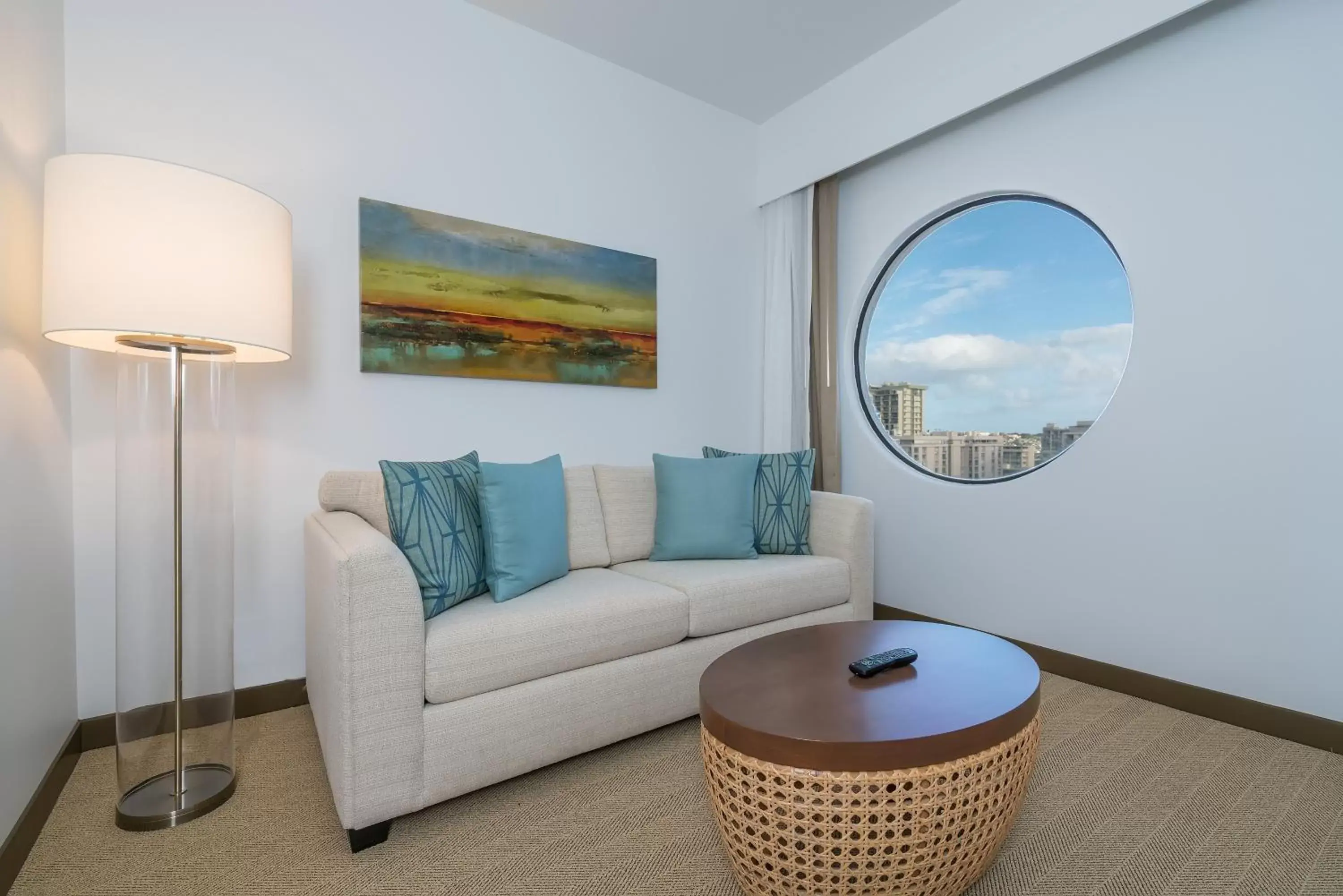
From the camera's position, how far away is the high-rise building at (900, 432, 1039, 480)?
302 cm


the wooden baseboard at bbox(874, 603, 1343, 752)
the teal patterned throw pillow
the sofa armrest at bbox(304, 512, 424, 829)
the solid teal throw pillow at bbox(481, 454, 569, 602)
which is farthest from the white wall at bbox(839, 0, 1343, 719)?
the sofa armrest at bbox(304, 512, 424, 829)

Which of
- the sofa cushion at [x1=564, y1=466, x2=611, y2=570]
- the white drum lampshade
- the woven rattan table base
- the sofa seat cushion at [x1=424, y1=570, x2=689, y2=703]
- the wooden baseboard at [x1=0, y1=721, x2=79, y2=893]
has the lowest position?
the wooden baseboard at [x1=0, y1=721, x2=79, y2=893]

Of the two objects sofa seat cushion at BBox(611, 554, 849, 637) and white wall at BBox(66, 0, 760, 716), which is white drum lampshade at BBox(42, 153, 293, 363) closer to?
white wall at BBox(66, 0, 760, 716)

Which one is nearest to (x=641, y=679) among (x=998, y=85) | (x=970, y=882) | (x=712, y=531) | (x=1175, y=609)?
(x=712, y=531)

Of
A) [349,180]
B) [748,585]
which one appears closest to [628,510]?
[748,585]

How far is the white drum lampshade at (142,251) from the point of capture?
143cm

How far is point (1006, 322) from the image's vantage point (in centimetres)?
311

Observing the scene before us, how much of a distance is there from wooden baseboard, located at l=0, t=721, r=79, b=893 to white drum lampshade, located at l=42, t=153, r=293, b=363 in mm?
1116

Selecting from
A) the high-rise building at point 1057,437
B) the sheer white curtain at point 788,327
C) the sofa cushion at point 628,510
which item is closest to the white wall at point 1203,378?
the high-rise building at point 1057,437

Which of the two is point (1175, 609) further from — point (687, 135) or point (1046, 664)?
point (687, 135)

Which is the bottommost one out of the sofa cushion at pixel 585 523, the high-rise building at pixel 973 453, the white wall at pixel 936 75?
the sofa cushion at pixel 585 523

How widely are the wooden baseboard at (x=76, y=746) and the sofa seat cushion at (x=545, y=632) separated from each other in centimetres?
75

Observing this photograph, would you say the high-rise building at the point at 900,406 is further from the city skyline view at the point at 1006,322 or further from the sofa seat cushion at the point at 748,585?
the sofa seat cushion at the point at 748,585

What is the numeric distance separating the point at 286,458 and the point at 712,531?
5.32 ft
